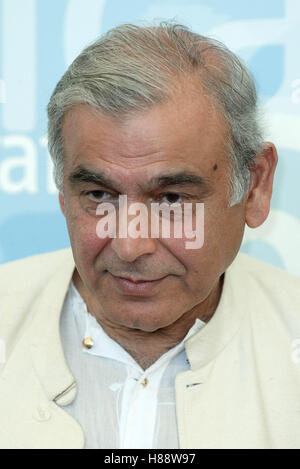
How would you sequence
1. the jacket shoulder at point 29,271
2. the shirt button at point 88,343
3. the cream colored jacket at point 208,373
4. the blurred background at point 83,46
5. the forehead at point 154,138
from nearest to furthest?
the forehead at point 154,138 → the cream colored jacket at point 208,373 → the shirt button at point 88,343 → the jacket shoulder at point 29,271 → the blurred background at point 83,46

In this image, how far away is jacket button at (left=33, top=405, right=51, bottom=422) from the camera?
1467mm

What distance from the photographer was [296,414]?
1511mm

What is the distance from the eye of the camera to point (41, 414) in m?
1.47

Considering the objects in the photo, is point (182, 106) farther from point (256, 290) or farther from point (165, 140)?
point (256, 290)

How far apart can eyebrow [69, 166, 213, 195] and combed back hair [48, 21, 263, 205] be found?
10 cm

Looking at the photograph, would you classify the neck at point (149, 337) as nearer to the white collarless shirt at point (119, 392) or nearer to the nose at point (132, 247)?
the white collarless shirt at point (119, 392)

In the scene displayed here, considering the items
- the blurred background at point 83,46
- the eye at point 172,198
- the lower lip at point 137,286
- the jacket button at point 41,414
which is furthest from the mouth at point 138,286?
the blurred background at point 83,46

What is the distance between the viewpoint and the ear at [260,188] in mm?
1610

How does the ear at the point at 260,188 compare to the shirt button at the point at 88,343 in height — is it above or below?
above

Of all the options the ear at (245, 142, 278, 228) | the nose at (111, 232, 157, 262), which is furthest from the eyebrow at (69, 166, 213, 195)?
the ear at (245, 142, 278, 228)

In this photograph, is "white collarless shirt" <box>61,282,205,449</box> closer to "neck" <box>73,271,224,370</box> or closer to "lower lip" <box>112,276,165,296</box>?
"neck" <box>73,271,224,370</box>

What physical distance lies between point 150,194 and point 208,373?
458mm

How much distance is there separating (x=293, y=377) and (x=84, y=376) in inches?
19.7

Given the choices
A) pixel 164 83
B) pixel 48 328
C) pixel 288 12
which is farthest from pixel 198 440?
pixel 288 12
